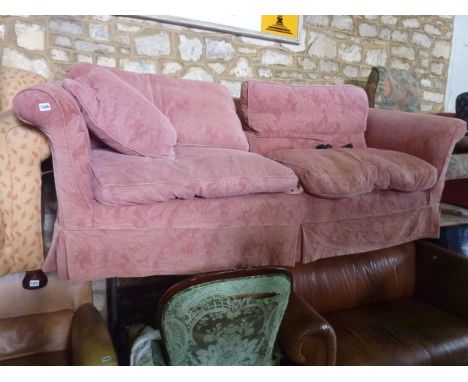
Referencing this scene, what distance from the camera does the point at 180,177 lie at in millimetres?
1241

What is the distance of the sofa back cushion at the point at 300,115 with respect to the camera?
199 centimetres

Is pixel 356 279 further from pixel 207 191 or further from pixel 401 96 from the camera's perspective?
pixel 401 96

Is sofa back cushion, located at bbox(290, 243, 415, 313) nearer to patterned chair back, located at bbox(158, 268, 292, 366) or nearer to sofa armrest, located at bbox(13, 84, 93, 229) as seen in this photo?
patterned chair back, located at bbox(158, 268, 292, 366)

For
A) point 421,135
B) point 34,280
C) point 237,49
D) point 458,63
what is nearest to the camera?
A: point 34,280

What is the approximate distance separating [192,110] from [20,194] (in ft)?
3.06

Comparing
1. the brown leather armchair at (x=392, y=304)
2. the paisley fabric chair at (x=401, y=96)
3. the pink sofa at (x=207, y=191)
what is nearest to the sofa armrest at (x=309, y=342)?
the brown leather armchair at (x=392, y=304)

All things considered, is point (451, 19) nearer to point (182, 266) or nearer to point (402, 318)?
point (402, 318)

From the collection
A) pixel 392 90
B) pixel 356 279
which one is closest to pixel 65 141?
pixel 356 279

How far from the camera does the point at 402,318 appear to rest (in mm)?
1827

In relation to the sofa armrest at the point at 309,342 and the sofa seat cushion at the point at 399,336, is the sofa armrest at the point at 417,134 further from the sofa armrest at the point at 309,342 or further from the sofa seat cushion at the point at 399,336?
the sofa armrest at the point at 309,342

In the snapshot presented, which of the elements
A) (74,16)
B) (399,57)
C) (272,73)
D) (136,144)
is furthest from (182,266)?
(399,57)

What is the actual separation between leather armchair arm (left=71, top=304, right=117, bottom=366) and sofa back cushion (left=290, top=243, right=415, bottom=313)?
2.93 feet

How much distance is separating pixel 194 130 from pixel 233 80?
34.4 inches

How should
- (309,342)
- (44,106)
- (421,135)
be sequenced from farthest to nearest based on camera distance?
(421,135) → (309,342) → (44,106)
